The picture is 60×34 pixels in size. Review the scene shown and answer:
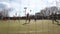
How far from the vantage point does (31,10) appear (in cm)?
290

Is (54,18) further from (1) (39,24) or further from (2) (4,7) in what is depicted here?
(2) (4,7)

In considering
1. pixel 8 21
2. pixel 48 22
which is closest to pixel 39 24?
pixel 48 22

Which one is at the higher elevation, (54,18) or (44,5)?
(44,5)

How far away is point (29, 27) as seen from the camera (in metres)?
2.90

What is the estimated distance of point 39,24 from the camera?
9.64ft

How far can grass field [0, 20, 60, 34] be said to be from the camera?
2855mm

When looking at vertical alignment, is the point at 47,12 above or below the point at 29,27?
above

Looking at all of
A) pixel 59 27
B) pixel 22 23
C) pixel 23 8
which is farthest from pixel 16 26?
pixel 59 27

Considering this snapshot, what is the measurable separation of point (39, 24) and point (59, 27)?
422 millimetres

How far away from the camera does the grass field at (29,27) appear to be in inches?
112

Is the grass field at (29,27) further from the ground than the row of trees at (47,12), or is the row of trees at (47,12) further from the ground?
the row of trees at (47,12)

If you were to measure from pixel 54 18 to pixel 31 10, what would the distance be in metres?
0.52

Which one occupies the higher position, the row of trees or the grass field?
the row of trees

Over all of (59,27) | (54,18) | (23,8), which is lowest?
(59,27)
